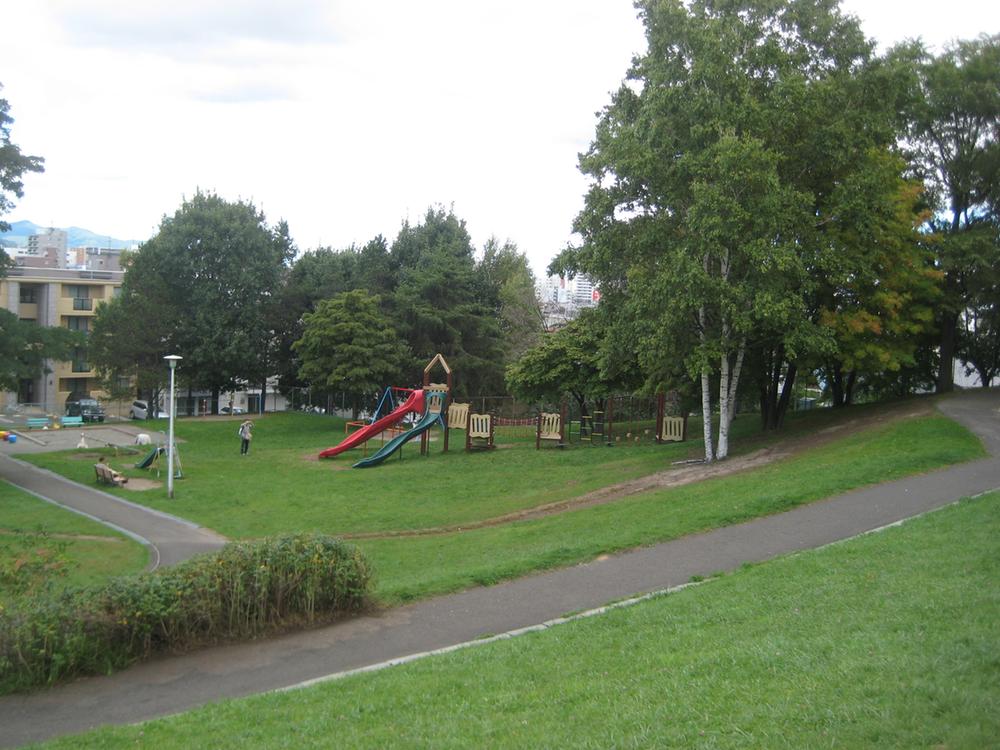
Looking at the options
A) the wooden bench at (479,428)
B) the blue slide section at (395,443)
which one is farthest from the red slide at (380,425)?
the wooden bench at (479,428)

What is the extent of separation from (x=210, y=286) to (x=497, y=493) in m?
30.4

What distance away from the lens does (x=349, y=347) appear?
44.2 m

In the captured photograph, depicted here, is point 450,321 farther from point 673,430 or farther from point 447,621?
point 447,621

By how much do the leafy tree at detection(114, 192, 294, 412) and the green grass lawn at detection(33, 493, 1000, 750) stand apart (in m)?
42.2

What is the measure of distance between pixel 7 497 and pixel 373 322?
24.0m

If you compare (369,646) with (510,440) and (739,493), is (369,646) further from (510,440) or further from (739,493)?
(510,440)

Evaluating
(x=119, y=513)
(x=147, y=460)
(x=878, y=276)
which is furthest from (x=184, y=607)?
(x=147, y=460)

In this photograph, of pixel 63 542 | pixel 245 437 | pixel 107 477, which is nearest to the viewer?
pixel 63 542

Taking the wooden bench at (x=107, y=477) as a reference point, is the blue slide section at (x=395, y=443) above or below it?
above

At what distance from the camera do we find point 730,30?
2197 centimetres

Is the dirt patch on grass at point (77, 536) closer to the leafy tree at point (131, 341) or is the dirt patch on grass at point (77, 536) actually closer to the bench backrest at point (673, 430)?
the bench backrest at point (673, 430)

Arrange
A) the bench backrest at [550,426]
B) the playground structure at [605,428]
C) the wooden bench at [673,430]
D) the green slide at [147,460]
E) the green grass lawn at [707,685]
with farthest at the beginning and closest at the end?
the bench backrest at [550,426], the playground structure at [605,428], the wooden bench at [673,430], the green slide at [147,460], the green grass lawn at [707,685]

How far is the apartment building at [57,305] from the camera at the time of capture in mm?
60844

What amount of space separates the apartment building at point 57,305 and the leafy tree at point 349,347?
A: 23.3 m
